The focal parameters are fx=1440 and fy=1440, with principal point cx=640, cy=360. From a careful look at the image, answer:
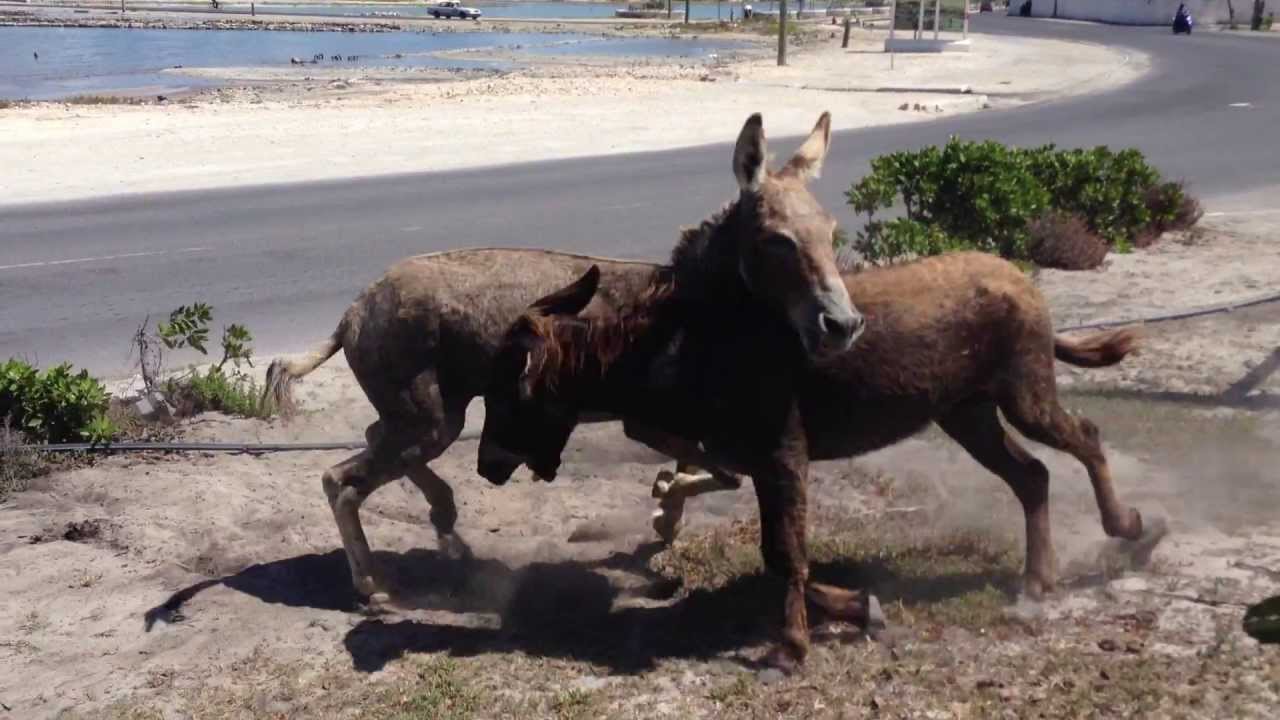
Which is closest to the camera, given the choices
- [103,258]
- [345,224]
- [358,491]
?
[358,491]

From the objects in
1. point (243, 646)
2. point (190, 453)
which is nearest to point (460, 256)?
point (243, 646)

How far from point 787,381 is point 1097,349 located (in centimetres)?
172

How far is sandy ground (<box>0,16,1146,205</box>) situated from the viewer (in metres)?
22.7

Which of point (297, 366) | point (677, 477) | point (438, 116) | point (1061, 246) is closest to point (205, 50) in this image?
point (438, 116)

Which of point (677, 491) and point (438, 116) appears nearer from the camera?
point (677, 491)

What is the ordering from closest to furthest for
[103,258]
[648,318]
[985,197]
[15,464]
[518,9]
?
[648,318]
[15,464]
[985,197]
[103,258]
[518,9]

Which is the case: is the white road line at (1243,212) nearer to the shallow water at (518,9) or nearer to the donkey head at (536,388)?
the donkey head at (536,388)

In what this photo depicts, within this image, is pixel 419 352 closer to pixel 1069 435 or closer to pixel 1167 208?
pixel 1069 435

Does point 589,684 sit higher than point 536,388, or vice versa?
point 536,388

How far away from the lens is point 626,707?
5195mm

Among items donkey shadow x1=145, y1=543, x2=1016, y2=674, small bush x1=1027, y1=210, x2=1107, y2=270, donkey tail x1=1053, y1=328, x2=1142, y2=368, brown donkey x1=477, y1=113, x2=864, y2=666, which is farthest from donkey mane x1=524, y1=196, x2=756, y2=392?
small bush x1=1027, y1=210, x2=1107, y2=270

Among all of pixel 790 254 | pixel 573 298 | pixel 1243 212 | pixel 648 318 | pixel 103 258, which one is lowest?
pixel 103 258

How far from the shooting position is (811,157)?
5.72 metres

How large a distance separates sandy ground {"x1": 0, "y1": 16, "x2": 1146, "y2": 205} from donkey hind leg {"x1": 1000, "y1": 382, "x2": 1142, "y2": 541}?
1670 cm
